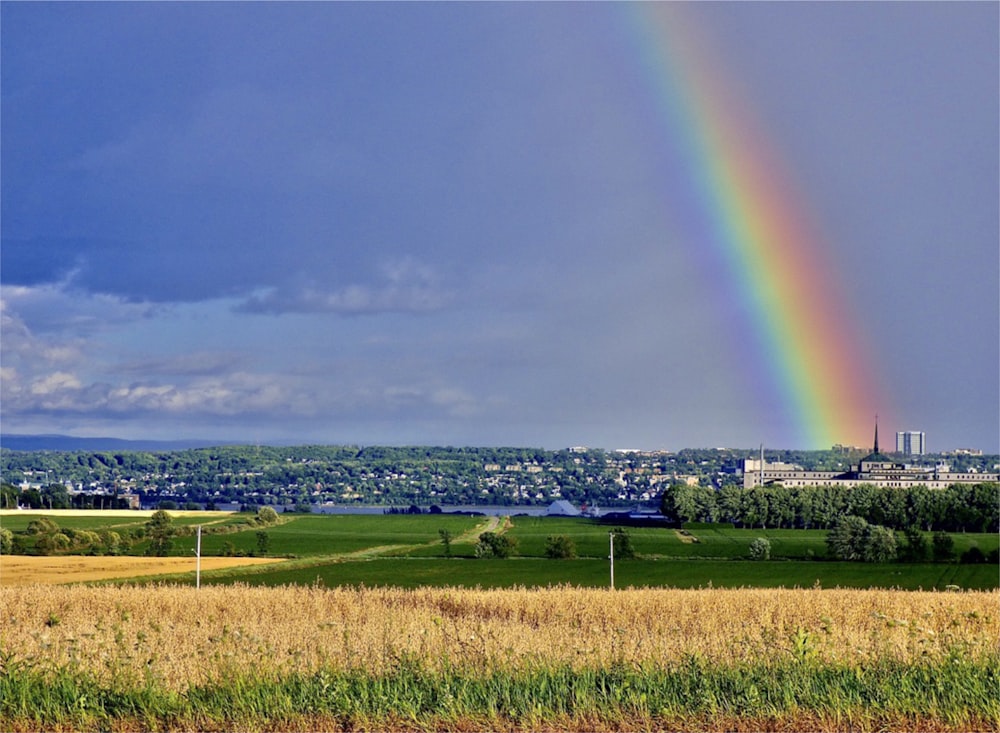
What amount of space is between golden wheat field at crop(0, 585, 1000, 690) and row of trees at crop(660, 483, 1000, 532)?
102634 millimetres

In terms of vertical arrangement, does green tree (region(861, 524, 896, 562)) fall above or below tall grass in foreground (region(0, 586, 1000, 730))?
below

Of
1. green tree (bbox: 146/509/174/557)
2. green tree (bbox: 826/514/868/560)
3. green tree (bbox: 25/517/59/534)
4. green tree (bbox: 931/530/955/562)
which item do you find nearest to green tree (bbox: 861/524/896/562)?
green tree (bbox: 826/514/868/560)

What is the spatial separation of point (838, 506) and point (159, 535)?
88149mm

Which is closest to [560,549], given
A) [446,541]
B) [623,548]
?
[623,548]

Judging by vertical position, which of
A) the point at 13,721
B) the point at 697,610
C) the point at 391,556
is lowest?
the point at 391,556

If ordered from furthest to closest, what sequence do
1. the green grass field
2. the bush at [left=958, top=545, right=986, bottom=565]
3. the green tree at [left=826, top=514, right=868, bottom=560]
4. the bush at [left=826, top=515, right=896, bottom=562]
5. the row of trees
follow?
the row of trees < the green tree at [left=826, top=514, right=868, bottom=560] < the bush at [left=826, top=515, right=896, bottom=562] < the bush at [left=958, top=545, right=986, bottom=565] < the green grass field

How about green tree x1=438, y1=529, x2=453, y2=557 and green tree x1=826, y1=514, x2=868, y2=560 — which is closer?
green tree x1=826, y1=514, x2=868, y2=560

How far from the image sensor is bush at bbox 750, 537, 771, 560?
100375 millimetres

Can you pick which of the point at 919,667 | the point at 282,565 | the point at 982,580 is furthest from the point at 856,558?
the point at 919,667

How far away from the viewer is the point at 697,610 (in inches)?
1099

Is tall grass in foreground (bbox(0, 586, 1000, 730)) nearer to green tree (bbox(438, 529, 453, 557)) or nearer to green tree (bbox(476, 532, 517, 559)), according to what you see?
green tree (bbox(476, 532, 517, 559))

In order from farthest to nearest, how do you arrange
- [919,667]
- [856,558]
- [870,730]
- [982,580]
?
[856,558] < [982,580] < [919,667] < [870,730]

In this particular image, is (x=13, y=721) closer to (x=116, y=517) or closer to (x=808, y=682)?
(x=808, y=682)

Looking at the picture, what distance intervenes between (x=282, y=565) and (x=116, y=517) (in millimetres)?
52584
